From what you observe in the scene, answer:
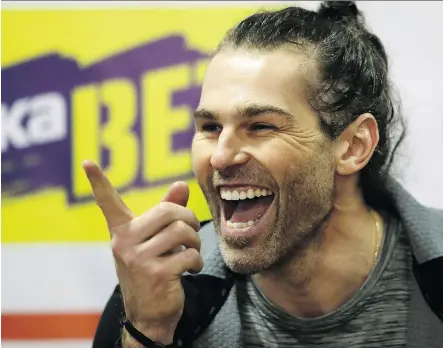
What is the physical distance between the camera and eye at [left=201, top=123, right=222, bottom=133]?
88 centimetres

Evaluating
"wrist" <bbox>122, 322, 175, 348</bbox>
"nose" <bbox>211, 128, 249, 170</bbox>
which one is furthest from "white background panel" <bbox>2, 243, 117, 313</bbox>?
"nose" <bbox>211, 128, 249, 170</bbox>

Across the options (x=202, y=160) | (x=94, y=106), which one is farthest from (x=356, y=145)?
(x=94, y=106)

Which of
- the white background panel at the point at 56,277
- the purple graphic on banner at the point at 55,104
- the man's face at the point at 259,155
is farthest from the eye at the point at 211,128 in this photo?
the white background panel at the point at 56,277

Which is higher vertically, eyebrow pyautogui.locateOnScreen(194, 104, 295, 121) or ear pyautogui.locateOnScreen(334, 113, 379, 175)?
eyebrow pyautogui.locateOnScreen(194, 104, 295, 121)

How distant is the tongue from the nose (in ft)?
0.27

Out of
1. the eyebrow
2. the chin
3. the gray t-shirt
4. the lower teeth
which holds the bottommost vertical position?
the gray t-shirt

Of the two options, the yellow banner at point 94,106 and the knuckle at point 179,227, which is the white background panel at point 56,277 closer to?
the yellow banner at point 94,106

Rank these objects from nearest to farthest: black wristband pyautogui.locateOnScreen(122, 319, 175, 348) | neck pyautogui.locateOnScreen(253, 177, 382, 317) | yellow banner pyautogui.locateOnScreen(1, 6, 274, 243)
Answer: black wristband pyautogui.locateOnScreen(122, 319, 175, 348), neck pyautogui.locateOnScreen(253, 177, 382, 317), yellow banner pyautogui.locateOnScreen(1, 6, 274, 243)

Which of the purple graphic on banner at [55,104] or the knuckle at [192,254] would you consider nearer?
the knuckle at [192,254]

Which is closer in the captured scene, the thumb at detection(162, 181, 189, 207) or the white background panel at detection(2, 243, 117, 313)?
the thumb at detection(162, 181, 189, 207)

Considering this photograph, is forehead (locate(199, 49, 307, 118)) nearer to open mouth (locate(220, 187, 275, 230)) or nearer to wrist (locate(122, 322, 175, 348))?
open mouth (locate(220, 187, 275, 230))

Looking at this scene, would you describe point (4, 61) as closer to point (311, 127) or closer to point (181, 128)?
point (181, 128)

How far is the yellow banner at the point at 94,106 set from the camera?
1111mm

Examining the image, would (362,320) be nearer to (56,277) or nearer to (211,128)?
(211,128)
